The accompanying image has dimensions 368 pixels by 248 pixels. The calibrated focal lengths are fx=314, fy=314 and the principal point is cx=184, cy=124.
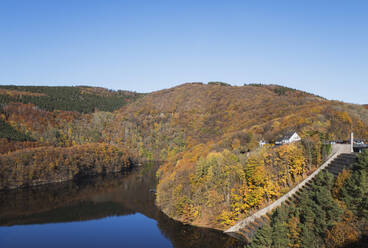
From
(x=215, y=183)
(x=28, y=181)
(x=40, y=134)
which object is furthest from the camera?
(x=40, y=134)

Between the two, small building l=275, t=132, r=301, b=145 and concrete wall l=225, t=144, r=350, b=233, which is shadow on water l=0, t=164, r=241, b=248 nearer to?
concrete wall l=225, t=144, r=350, b=233

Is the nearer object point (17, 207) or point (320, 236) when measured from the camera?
point (320, 236)

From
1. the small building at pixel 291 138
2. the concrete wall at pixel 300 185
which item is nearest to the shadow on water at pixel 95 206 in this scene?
the concrete wall at pixel 300 185

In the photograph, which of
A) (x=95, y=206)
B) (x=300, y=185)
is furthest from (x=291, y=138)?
(x=95, y=206)

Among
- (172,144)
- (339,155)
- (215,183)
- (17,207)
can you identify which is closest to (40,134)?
(172,144)

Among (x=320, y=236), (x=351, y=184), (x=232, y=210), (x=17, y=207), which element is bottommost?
(x=17, y=207)

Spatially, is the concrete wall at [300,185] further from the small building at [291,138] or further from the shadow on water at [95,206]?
the small building at [291,138]

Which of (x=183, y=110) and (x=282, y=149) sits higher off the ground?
(x=183, y=110)

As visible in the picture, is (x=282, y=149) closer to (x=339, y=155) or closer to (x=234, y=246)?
A: (x=339, y=155)

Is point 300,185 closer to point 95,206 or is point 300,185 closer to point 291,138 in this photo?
point 291,138
